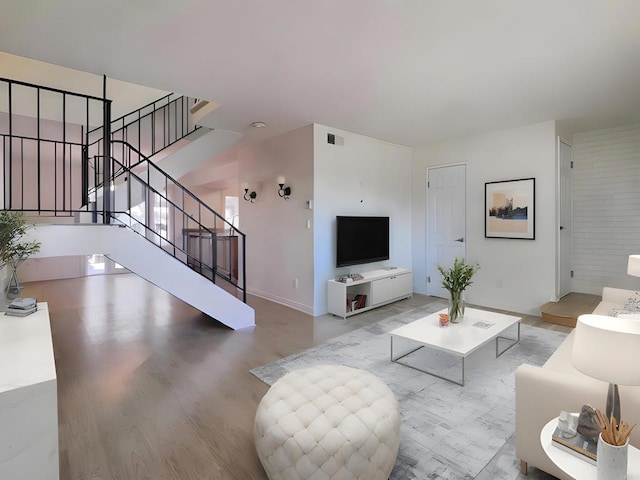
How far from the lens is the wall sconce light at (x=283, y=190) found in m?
5.31

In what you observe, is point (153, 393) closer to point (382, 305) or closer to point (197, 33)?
point (197, 33)

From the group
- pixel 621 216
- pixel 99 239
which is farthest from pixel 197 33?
pixel 621 216

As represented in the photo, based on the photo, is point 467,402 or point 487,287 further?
point 487,287

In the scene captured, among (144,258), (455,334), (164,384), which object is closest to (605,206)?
(455,334)

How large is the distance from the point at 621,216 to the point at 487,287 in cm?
203

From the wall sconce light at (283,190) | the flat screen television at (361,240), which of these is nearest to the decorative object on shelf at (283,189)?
the wall sconce light at (283,190)

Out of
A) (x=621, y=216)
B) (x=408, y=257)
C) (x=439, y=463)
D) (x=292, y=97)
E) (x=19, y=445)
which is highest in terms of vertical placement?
(x=292, y=97)

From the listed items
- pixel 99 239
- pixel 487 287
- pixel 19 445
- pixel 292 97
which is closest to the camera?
pixel 19 445

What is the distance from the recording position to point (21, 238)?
109 inches

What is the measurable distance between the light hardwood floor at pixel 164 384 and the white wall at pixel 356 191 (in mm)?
882

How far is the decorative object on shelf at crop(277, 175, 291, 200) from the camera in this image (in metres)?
5.31

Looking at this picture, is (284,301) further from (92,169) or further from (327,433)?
(92,169)

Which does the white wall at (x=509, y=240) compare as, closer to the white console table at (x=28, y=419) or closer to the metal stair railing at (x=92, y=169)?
the metal stair railing at (x=92, y=169)

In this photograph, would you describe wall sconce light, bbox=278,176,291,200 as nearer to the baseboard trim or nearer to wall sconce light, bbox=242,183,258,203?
wall sconce light, bbox=242,183,258,203
